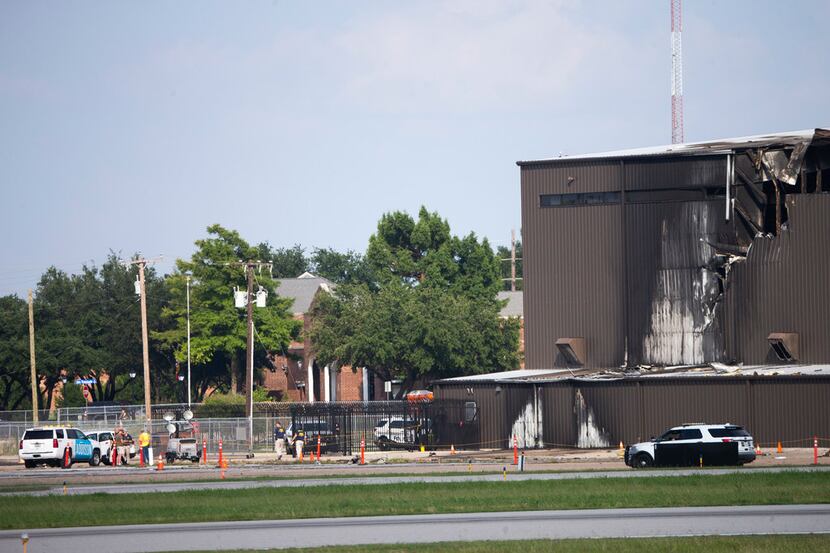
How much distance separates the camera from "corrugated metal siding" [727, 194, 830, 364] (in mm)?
59844

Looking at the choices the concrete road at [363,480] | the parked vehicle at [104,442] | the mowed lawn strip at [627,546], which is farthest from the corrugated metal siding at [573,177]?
the mowed lawn strip at [627,546]

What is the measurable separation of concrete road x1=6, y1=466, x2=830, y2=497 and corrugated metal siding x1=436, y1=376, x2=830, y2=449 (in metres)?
15.1

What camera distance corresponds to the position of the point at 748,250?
61.2m

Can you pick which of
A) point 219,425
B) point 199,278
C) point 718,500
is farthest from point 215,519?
point 199,278

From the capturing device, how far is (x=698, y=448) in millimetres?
42562

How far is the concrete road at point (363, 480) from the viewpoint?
37656 mm

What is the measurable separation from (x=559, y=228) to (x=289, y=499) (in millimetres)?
36164

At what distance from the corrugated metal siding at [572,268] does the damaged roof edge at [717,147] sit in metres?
0.65

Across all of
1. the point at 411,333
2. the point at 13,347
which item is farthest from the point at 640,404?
the point at 13,347

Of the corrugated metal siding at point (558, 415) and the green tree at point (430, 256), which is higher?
the green tree at point (430, 256)

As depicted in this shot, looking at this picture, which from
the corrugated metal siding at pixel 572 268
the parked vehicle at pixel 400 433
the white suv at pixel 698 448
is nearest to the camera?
the white suv at pixel 698 448

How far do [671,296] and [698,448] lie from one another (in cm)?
2168

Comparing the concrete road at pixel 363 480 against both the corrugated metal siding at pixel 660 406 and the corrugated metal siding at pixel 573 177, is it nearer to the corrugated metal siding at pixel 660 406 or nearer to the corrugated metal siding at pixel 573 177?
the corrugated metal siding at pixel 660 406

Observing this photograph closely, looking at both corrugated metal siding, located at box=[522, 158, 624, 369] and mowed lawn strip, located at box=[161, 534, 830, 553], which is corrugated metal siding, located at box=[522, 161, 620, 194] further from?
mowed lawn strip, located at box=[161, 534, 830, 553]
